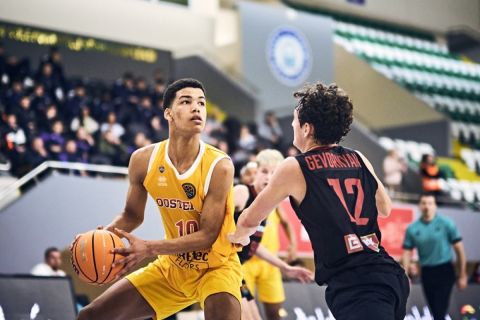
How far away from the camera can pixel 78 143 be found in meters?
12.7

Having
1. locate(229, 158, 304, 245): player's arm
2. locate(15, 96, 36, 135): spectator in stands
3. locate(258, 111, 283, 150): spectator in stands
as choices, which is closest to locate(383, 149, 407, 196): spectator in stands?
locate(258, 111, 283, 150): spectator in stands

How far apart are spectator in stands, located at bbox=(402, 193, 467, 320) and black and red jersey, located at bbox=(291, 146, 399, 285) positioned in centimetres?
576

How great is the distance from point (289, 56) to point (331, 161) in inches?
621

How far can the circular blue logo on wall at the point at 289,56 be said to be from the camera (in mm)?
19812

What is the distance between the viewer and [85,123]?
13.8 meters

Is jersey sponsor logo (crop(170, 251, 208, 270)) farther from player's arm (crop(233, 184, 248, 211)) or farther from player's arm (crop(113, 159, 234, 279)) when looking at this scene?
player's arm (crop(233, 184, 248, 211))

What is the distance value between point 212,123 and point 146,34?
469 centimetres

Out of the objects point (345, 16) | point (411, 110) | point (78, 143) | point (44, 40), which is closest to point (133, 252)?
point (78, 143)

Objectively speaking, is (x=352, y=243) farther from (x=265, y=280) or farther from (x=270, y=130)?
(x=270, y=130)

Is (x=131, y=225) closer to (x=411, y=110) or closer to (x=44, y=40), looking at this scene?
(x=44, y=40)

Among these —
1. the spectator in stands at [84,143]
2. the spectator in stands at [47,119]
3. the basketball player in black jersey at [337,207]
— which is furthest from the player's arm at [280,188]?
the spectator in stands at [47,119]

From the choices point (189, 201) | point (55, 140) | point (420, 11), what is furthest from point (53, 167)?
point (420, 11)

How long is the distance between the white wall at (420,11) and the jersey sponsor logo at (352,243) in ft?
67.5

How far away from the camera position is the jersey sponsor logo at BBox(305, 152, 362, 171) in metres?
4.47
